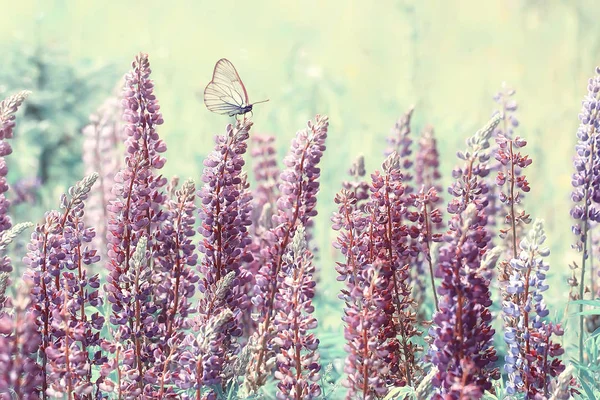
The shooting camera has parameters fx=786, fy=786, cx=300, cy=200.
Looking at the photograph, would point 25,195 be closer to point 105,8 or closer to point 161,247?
point 161,247

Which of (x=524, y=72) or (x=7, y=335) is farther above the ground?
(x=524, y=72)

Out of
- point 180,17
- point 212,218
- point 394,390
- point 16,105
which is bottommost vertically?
point 394,390

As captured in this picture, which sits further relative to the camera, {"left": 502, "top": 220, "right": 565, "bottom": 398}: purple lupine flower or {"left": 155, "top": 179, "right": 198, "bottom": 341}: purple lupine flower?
{"left": 155, "top": 179, "right": 198, "bottom": 341}: purple lupine flower

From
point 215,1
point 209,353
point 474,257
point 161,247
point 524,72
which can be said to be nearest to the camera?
point 474,257

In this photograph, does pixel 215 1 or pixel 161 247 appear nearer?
pixel 161 247

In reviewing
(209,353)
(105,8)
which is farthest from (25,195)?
(105,8)

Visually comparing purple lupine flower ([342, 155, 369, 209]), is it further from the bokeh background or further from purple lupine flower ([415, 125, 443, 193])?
the bokeh background

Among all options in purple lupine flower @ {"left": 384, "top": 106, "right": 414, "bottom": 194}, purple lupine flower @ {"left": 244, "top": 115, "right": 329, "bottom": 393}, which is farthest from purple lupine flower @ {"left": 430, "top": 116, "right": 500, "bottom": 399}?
purple lupine flower @ {"left": 384, "top": 106, "right": 414, "bottom": 194}

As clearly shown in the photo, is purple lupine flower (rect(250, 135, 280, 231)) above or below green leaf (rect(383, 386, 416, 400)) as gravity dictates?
above
